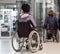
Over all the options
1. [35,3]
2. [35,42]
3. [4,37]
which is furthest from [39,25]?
[35,42]

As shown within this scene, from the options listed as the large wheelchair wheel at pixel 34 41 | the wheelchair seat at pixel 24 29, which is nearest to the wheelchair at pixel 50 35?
the large wheelchair wheel at pixel 34 41

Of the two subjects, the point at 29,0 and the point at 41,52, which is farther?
the point at 29,0

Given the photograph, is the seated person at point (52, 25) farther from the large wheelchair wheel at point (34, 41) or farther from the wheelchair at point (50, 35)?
the large wheelchair wheel at point (34, 41)

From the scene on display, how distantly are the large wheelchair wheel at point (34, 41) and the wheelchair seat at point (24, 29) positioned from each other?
0.16 m

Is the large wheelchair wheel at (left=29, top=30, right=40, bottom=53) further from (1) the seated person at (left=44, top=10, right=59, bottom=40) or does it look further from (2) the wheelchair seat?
(1) the seated person at (left=44, top=10, right=59, bottom=40)

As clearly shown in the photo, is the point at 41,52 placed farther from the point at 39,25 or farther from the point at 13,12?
the point at 13,12

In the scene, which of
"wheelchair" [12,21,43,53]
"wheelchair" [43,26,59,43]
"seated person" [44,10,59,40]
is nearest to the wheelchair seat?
"wheelchair" [12,21,43,53]

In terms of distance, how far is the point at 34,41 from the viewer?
6.17m

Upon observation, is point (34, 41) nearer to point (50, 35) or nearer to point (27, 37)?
point (27, 37)

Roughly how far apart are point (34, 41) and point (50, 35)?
2439 mm

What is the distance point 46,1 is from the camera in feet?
34.5

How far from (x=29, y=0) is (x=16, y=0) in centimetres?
68

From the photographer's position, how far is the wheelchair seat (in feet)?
20.0

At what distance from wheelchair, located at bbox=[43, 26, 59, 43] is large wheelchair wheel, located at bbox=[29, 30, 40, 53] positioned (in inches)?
85.3
